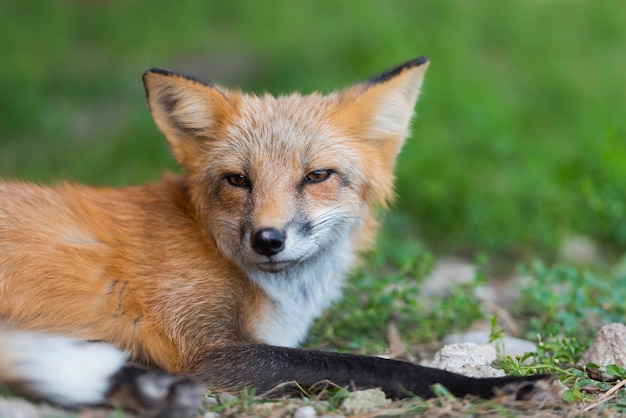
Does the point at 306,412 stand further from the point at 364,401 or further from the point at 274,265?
→ the point at 274,265

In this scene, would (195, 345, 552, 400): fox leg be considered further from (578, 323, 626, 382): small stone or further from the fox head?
(578, 323, 626, 382): small stone

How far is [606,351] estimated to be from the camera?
→ 380cm

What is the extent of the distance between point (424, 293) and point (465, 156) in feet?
8.43

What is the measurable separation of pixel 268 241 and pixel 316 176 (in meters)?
0.54

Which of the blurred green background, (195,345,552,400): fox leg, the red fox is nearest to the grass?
the blurred green background

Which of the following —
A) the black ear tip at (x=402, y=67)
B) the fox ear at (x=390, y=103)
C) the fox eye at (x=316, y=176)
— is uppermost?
the black ear tip at (x=402, y=67)

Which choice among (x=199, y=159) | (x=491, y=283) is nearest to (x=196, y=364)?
(x=199, y=159)

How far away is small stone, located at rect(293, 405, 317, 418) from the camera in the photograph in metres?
3.15

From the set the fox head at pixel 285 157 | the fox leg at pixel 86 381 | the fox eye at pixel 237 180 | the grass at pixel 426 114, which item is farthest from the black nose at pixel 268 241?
the grass at pixel 426 114

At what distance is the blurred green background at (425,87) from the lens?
21.6 ft

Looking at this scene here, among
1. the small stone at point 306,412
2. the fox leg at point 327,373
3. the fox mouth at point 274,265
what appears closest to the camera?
the small stone at point 306,412

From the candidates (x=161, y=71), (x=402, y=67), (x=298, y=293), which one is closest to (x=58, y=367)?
(x=298, y=293)

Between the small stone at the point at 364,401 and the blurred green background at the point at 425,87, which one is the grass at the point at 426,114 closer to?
the blurred green background at the point at 425,87

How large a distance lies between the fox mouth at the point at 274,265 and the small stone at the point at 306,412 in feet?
2.42
